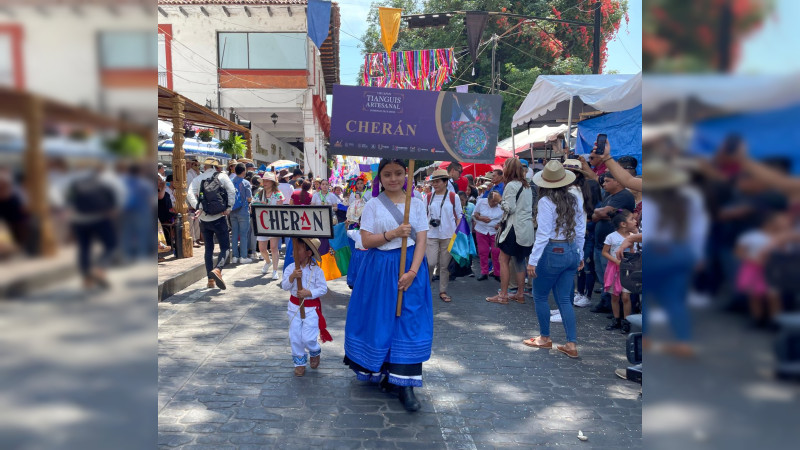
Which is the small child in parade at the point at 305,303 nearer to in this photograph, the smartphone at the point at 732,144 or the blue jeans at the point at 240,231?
the smartphone at the point at 732,144

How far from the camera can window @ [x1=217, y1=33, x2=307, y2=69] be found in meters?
19.9

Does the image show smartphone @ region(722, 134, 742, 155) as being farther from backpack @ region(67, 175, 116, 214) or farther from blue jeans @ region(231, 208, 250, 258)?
blue jeans @ region(231, 208, 250, 258)

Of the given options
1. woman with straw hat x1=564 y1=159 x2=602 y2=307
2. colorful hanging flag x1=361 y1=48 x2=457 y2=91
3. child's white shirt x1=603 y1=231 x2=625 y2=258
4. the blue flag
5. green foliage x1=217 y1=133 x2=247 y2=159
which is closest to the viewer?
child's white shirt x1=603 y1=231 x2=625 y2=258

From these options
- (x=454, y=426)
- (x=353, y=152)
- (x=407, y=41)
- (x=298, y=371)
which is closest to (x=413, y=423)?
(x=454, y=426)

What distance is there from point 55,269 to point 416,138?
3.35 m

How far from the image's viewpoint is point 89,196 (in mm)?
822

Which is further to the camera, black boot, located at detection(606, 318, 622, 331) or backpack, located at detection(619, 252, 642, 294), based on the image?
black boot, located at detection(606, 318, 622, 331)

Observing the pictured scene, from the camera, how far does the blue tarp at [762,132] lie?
2.42 ft

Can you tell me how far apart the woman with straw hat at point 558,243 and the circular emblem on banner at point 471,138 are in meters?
1.13

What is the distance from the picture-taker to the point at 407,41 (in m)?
29.0

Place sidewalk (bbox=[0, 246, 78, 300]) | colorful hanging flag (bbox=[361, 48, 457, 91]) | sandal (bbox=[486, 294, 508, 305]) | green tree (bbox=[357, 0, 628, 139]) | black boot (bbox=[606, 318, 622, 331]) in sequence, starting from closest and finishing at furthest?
sidewalk (bbox=[0, 246, 78, 300]) → black boot (bbox=[606, 318, 622, 331]) → sandal (bbox=[486, 294, 508, 305]) → colorful hanging flag (bbox=[361, 48, 457, 91]) → green tree (bbox=[357, 0, 628, 139])

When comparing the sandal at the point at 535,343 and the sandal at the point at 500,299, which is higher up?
the sandal at the point at 500,299

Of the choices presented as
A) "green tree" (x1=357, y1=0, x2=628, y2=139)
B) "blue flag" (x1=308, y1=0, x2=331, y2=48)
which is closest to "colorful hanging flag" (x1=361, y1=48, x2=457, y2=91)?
"green tree" (x1=357, y1=0, x2=628, y2=139)

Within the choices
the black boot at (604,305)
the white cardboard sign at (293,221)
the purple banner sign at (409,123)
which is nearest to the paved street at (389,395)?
the black boot at (604,305)
